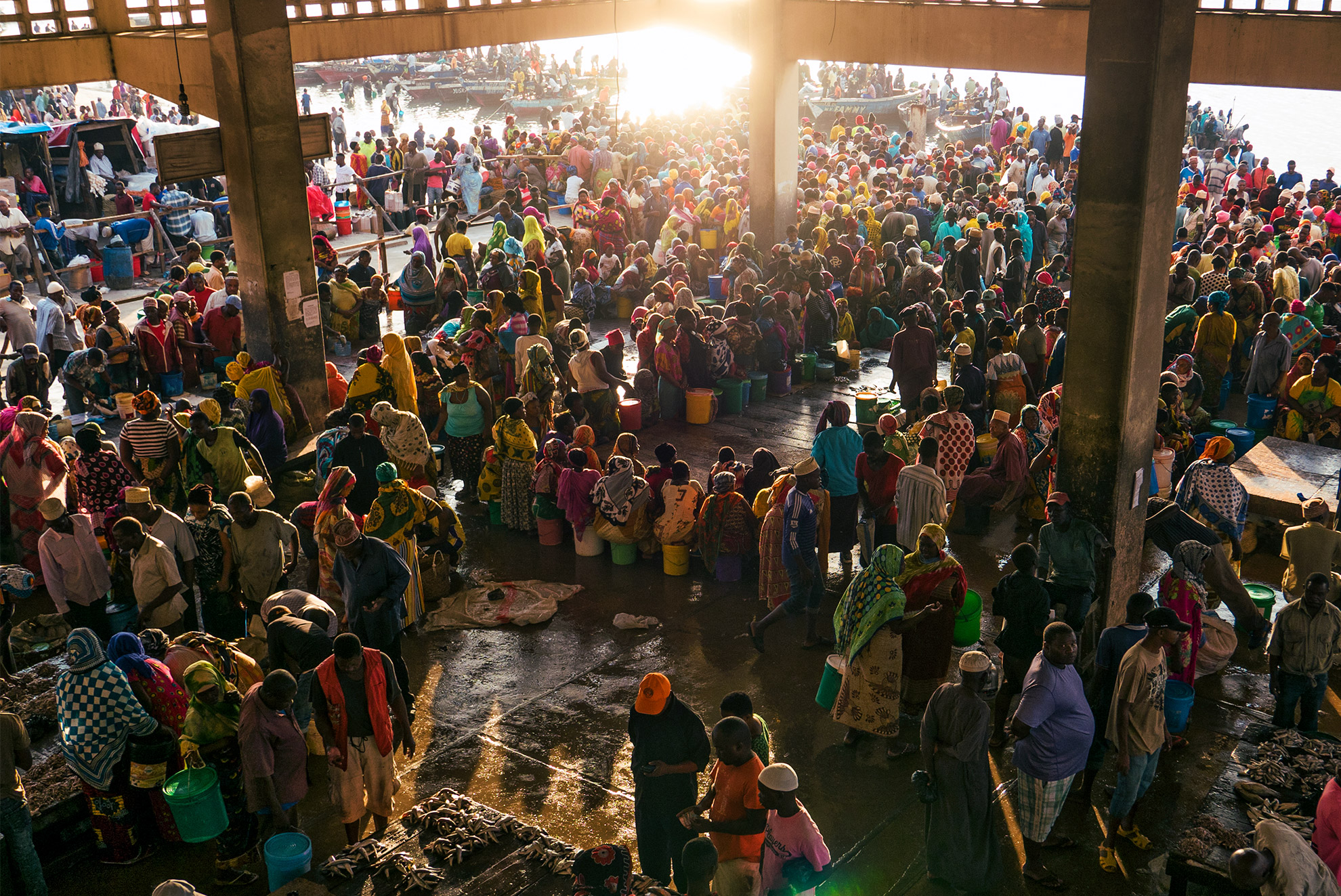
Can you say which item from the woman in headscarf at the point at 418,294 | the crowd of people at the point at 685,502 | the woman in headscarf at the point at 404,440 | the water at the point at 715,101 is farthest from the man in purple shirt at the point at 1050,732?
the water at the point at 715,101

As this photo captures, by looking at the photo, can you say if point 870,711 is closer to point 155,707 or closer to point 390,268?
point 155,707

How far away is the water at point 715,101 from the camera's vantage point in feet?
119

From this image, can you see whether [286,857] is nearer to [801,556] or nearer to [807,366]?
[801,556]

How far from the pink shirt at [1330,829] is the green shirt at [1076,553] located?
231 cm

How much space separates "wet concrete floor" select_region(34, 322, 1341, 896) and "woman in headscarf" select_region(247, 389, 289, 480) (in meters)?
1.18

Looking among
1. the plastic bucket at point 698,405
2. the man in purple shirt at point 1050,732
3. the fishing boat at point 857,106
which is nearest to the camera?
the man in purple shirt at point 1050,732

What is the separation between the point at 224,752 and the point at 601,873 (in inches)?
89.8

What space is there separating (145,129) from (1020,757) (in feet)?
79.8

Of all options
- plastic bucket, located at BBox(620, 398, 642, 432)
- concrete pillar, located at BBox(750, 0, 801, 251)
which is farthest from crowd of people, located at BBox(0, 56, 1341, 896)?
concrete pillar, located at BBox(750, 0, 801, 251)

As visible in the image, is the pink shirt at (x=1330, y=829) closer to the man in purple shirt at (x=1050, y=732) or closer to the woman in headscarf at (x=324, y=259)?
the man in purple shirt at (x=1050, y=732)

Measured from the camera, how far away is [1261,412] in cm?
1162

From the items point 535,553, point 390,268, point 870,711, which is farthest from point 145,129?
point 870,711

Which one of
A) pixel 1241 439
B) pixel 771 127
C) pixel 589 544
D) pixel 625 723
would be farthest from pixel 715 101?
pixel 625 723

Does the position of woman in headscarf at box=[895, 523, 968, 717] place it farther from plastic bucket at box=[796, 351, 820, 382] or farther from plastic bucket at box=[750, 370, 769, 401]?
plastic bucket at box=[796, 351, 820, 382]
